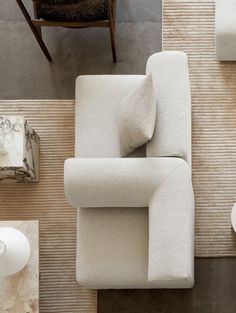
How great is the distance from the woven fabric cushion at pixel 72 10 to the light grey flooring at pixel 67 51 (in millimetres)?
427

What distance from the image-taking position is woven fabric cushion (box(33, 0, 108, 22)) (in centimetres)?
288

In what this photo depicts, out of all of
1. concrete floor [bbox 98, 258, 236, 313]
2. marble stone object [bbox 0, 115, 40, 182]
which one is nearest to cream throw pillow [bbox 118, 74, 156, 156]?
marble stone object [bbox 0, 115, 40, 182]

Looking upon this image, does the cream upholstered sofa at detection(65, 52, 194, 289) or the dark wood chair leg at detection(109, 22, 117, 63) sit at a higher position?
the dark wood chair leg at detection(109, 22, 117, 63)

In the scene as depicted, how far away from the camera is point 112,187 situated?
2.55m

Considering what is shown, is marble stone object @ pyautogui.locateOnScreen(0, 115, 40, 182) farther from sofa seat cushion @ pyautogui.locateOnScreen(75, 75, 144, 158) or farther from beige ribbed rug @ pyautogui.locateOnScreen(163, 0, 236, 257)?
beige ribbed rug @ pyautogui.locateOnScreen(163, 0, 236, 257)

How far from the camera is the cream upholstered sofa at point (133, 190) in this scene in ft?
8.28

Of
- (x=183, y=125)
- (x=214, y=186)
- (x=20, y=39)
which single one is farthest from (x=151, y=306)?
(x=20, y=39)

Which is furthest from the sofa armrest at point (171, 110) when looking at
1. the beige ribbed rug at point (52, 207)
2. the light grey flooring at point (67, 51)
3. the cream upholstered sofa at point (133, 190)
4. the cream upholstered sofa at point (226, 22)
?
the beige ribbed rug at point (52, 207)

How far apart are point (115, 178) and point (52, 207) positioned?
0.79 meters

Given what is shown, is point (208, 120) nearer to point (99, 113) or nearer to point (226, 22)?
point (226, 22)

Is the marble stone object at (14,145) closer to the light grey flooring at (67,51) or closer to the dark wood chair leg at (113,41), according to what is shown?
the light grey flooring at (67,51)

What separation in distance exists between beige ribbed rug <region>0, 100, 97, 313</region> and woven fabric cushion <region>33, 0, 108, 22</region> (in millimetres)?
568

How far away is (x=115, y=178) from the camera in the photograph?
255cm

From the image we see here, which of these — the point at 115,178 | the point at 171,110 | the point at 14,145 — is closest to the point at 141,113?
the point at 171,110
